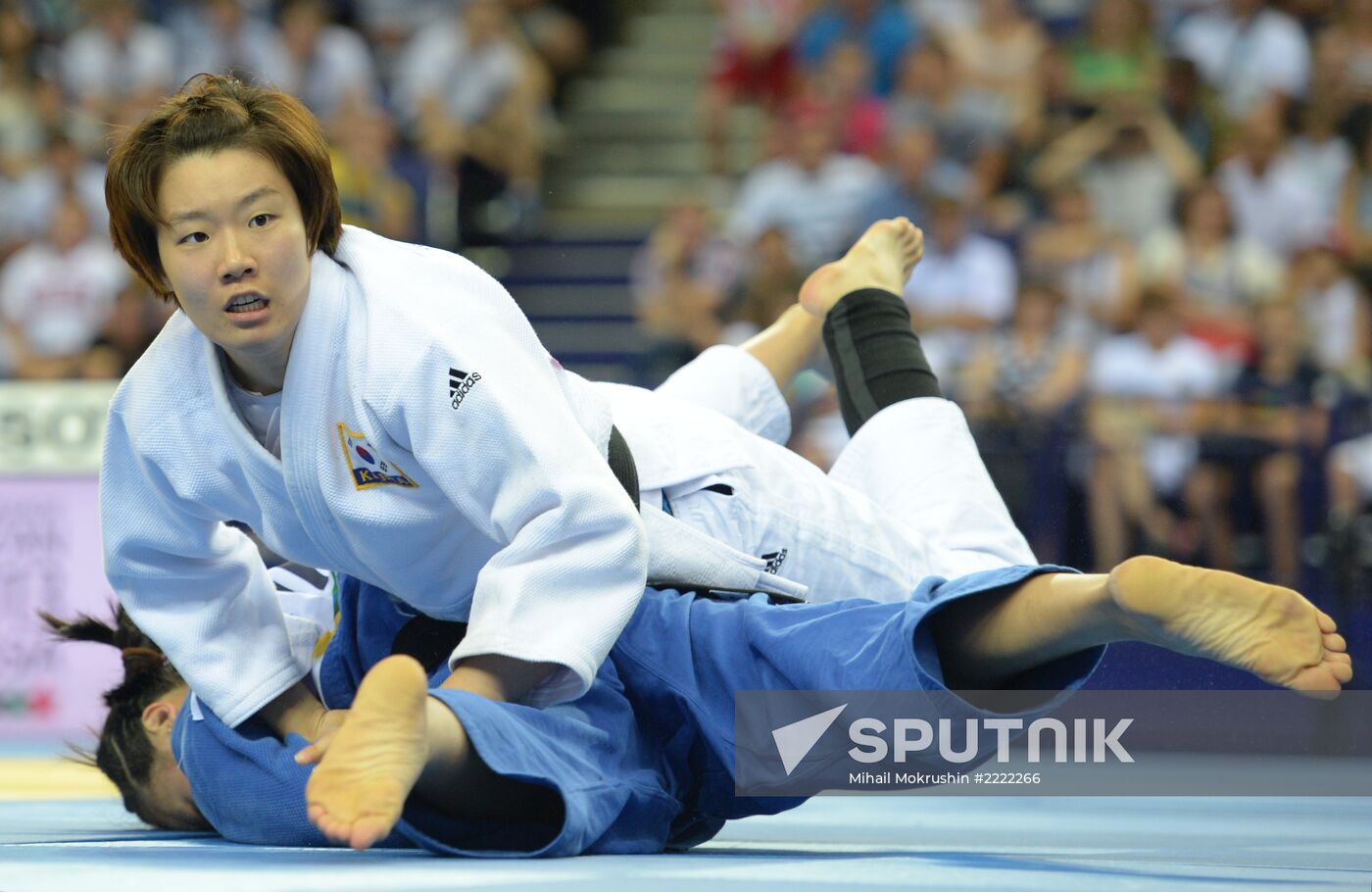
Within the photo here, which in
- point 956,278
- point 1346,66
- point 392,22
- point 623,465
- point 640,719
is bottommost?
point 640,719

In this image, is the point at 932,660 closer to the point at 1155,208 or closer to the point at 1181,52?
the point at 1155,208

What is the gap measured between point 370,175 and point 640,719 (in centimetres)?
510

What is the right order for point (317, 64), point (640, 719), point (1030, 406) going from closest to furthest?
point (640, 719) → point (1030, 406) → point (317, 64)

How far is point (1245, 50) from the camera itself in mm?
6938

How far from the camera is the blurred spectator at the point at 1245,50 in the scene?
22.5ft

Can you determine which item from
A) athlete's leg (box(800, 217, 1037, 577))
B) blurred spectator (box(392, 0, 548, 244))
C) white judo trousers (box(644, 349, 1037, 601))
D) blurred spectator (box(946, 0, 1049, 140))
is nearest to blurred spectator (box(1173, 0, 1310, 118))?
blurred spectator (box(946, 0, 1049, 140))

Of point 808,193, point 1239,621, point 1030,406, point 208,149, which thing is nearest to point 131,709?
point 208,149

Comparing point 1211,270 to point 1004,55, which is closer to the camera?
point 1211,270

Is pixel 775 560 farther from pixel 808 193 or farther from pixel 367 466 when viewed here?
pixel 808 193

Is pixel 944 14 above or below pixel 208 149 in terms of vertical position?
above

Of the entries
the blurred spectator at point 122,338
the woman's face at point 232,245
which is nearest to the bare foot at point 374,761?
the woman's face at point 232,245

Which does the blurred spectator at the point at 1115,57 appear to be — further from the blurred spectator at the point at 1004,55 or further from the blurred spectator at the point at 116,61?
the blurred spectator at the point at 116,61

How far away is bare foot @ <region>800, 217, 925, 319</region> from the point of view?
11.1 feet

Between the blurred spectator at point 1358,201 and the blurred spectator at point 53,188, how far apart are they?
5.18 metres
